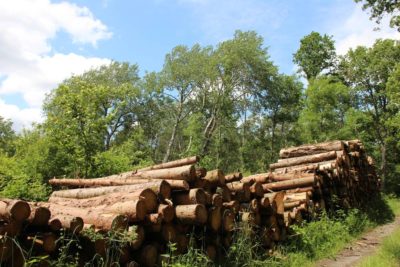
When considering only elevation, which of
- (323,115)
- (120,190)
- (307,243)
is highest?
(323,115)

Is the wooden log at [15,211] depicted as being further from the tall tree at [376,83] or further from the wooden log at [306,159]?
the tall tree at [376,83]

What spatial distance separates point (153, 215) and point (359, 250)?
623 centimetres

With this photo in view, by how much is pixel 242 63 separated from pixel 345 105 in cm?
1128

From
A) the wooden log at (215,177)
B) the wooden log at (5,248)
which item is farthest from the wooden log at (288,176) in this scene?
the wooden log at (5,248)

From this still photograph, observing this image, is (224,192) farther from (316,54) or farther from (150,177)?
(316,54)

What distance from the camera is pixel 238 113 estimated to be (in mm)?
46094

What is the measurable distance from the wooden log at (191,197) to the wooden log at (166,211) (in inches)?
19.6

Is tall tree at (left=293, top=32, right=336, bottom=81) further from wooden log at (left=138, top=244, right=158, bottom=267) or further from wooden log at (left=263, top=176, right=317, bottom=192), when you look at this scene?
wooden log at (left=138, top=244, right=158, bottom=267)

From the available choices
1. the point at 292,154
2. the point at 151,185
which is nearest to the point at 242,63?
the point at 292,154

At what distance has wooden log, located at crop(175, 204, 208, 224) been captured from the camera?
6557 millimetres

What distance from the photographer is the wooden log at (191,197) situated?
691 centimetres

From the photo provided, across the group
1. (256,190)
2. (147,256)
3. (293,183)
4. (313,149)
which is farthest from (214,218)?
(313,149)

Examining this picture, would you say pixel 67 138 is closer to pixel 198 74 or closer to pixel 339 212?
pixel 339 212

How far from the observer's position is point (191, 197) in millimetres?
6918
